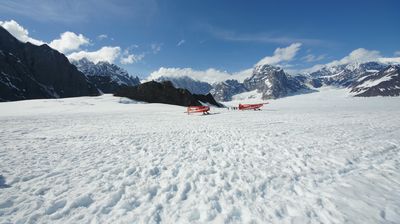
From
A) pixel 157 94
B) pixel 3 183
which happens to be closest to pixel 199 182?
pixel 3 183

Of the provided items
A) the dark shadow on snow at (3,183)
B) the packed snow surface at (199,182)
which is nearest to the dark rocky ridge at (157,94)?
the packed snow surface at (199,182)

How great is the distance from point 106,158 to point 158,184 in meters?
3.86

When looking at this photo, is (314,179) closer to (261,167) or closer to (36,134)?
(261,167)

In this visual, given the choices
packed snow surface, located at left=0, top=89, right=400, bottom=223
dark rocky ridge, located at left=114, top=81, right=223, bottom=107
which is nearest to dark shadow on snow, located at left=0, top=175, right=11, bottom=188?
packed snow surface, located at left=0, top=89, right=400, bottom=223

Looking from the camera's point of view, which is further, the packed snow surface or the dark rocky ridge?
the dark rocky ridge

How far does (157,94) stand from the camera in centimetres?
7412

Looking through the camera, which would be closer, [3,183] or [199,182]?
[3,183]

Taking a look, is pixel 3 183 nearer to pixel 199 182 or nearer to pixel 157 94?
pixel 199 182

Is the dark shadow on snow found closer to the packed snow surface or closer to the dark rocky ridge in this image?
the packed snow surface

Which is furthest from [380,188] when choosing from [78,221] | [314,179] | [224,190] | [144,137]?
[144,137]

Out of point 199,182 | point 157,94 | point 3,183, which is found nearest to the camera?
point 3,183

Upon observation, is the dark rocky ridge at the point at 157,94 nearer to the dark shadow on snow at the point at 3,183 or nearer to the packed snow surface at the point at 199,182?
the packed snow surface at the point at 199,182

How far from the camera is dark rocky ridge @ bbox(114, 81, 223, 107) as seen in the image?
71250 mm

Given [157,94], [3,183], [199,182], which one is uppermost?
[157,94]
